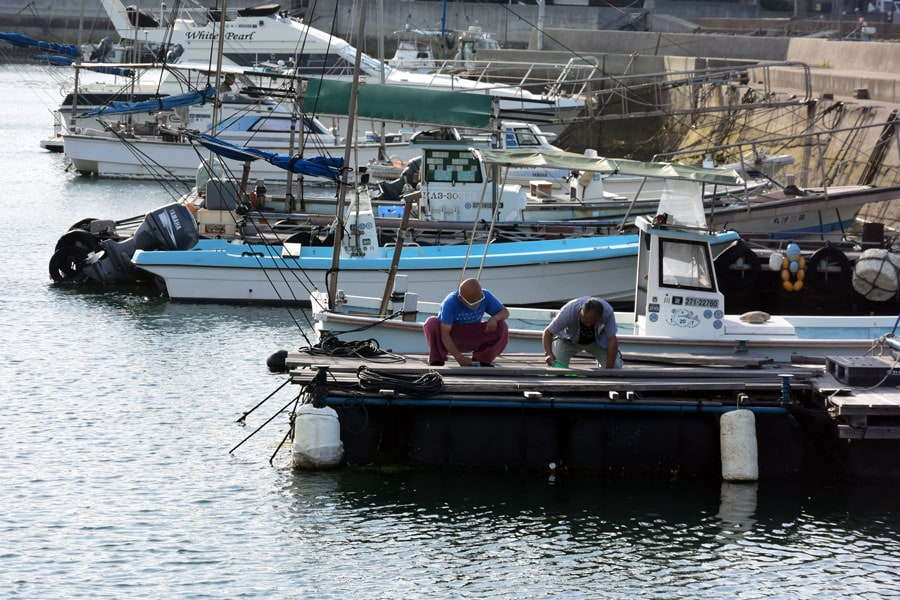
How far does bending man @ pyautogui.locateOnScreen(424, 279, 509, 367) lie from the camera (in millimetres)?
13281

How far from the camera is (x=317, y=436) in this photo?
12586mm

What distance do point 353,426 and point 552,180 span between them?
17932 millimetres

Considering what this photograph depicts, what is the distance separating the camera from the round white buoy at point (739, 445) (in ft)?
41.1

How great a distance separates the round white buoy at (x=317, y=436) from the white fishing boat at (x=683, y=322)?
198 centimetres

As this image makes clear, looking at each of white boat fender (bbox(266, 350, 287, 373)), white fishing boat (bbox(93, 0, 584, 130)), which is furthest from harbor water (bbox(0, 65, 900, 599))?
white fishing boat (bbox(93, 0, 584, 130))

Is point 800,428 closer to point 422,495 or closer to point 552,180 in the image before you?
point 422,495

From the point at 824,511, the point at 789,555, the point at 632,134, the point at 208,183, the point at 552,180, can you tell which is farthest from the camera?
the point at 632,134

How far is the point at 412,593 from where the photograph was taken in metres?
10.4

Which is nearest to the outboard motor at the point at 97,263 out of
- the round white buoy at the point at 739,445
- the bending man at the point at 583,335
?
the bending man at the point at 583,335

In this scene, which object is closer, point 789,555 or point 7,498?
point 789,555

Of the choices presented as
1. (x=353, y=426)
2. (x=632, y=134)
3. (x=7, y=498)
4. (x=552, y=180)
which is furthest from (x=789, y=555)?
(x=632, y=134)

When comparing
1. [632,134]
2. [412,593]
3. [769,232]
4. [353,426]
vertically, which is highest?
[632,134]

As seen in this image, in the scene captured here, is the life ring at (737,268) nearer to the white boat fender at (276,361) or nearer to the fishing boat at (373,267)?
the fishing boat at (373,267)

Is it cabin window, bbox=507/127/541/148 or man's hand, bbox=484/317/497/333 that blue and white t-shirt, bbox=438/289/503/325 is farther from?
cabin window, bbox=507/127/541/148
